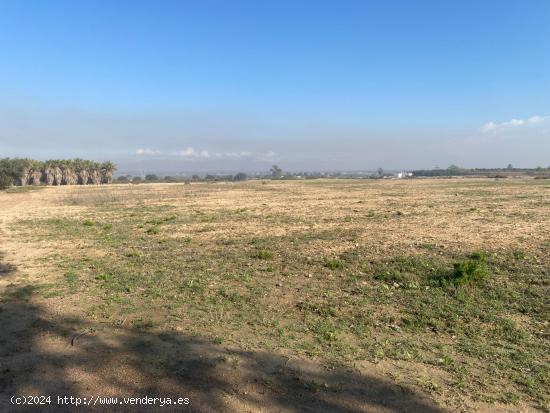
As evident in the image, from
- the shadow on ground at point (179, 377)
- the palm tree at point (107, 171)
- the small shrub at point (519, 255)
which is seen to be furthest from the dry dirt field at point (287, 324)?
the palm tree at point (107, 171)

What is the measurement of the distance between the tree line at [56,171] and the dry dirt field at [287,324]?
85832 millimetres

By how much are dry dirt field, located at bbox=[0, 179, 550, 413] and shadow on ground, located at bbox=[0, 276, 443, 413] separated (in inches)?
1.0

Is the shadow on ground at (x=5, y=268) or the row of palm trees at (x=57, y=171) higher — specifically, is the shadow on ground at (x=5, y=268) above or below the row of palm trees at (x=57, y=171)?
below

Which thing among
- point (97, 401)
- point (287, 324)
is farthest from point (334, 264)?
point (97, 401)

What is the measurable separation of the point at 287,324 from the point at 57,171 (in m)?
119

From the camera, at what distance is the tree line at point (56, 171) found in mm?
90062

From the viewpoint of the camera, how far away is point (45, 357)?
6.00 meters

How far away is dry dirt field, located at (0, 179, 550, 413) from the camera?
5.22m

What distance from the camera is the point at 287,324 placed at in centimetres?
754

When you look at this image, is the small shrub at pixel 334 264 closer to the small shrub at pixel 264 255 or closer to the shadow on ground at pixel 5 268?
the small shrub at pixel 264 255

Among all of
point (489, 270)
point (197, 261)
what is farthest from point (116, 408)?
point (489, 270)

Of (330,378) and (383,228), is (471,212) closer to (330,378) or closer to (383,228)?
(383,228)

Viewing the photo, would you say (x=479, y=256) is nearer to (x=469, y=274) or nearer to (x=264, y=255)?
(x=469, y=274)

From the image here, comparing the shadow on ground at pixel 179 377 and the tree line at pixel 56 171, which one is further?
the tree line at pixel 56 171
